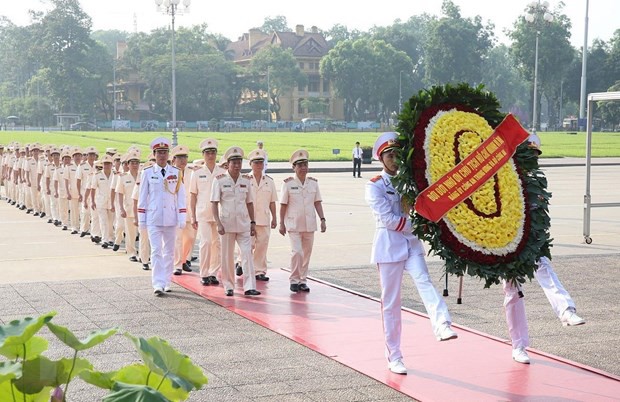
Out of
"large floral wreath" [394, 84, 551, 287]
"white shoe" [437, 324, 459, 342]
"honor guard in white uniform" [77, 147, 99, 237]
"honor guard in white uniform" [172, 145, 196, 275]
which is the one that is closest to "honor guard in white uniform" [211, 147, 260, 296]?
"honor guard in white uniform" [172, 145, 196, 275]

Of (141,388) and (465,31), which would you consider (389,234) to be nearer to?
(141,388)

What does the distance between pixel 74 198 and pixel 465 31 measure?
9801cm

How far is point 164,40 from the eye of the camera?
117 m

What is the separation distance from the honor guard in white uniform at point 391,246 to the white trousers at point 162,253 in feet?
14.6

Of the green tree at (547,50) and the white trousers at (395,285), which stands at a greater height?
the green tree at (547,50)

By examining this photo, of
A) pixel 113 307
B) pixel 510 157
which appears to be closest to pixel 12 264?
pixel 113 307

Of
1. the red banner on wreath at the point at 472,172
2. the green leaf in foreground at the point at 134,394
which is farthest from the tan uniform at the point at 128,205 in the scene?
the green leaf in foreground at the point at 134,394

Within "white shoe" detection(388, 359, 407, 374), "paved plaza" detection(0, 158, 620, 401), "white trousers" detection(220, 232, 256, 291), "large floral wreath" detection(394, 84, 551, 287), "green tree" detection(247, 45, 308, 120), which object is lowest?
"paved plaza" detection(0, 158, 620, 401)

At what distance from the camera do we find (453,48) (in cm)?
11112

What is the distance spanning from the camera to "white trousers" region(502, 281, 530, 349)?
770cm

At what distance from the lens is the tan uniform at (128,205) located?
15.0 metres

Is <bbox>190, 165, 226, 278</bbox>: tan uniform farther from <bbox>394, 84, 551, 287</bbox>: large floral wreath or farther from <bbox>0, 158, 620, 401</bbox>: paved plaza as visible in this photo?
<bbox>394, 84, 551, 287</bbox>: large floral wreath

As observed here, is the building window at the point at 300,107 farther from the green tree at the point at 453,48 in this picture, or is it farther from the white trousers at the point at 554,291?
the white trousers at the point at 554,291

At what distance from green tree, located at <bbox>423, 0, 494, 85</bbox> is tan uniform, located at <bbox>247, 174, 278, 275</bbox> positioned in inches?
3911
